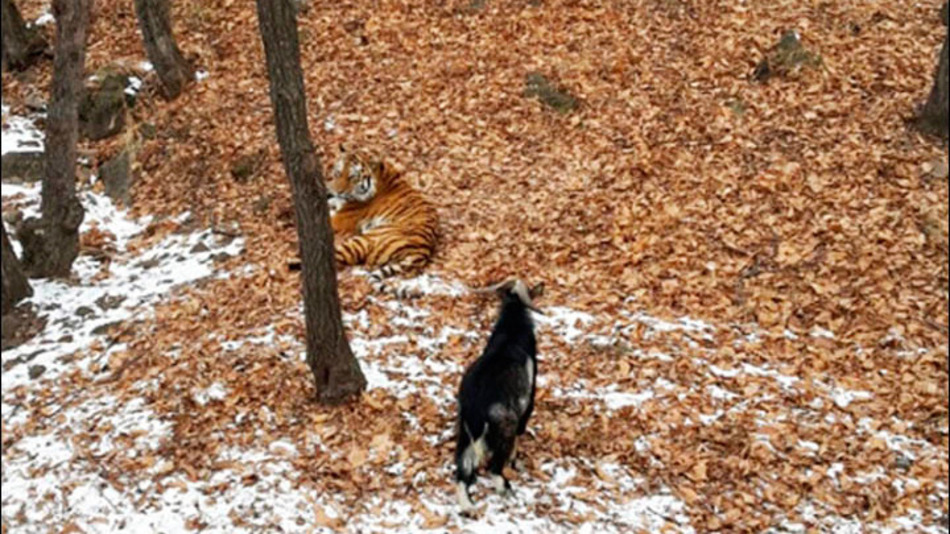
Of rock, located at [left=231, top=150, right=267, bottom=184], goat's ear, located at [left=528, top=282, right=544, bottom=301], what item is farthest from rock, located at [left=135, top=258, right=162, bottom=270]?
goat's ear, located at [left=528, top=282, right=544, bottom=301]

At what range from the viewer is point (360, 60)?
484 inches

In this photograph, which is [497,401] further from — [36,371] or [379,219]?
[36,371]

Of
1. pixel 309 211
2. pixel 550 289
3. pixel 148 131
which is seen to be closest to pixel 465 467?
pixel 309 211

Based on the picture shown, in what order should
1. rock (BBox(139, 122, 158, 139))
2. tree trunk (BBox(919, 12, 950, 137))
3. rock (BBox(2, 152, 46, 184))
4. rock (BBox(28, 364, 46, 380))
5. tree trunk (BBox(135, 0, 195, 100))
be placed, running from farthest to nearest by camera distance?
tree trunk (BBox(135, 0, 195, 100)) → rock (BBox(139, 122, 158, 139)) → rock (BBox(2, 152, 46, 184)) → tree trunk (BBox(919, 12, 950, 137)) → rock (BBox(28, 364, 46, 380))

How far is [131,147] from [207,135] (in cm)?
106

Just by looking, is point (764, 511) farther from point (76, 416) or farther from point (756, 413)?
point (76, 416)

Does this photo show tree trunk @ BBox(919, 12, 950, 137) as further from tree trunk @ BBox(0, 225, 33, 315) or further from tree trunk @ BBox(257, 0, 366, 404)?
tree trunk @ BBox(0, 225, 33, 315)

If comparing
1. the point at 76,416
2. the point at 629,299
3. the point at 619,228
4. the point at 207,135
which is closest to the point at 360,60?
the point at 207,135

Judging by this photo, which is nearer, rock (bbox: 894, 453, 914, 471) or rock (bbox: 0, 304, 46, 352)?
rock (bbox: 894, 453, 914, 471)

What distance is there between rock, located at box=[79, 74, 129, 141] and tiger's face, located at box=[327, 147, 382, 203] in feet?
13.2

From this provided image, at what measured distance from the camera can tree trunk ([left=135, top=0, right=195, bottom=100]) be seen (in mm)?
11281

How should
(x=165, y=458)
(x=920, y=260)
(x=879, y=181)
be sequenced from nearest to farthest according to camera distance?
1. (x=165, y=458)
2. (x=920, y=260)
3. (x=879, y=181)

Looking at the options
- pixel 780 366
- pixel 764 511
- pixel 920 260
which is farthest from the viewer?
pixel 920 260

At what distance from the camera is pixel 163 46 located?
11.5 meters
